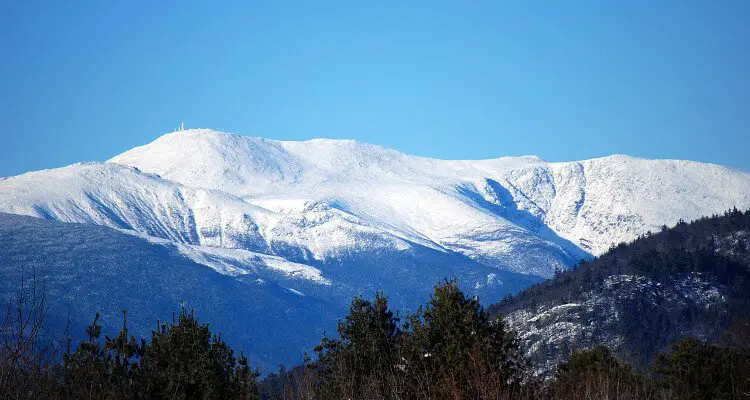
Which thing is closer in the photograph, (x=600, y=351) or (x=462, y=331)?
(x=462, y=331)

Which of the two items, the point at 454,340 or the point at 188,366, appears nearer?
the point at 454,340

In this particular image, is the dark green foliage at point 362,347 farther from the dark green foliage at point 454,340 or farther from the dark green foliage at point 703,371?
the dark green foliage at point 703,371

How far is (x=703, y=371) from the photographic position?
6384 centimetres

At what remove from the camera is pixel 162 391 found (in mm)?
47594

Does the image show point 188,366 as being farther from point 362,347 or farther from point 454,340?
point 454,340

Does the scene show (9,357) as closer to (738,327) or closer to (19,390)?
(19,390)

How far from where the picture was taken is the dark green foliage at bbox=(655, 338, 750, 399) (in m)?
58.8

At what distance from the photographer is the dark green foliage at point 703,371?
58812 mm

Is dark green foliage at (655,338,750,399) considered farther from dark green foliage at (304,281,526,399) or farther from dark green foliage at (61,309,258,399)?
dark green foliage at (61,309,258,399)

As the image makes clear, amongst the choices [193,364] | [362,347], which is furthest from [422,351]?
[193,364]

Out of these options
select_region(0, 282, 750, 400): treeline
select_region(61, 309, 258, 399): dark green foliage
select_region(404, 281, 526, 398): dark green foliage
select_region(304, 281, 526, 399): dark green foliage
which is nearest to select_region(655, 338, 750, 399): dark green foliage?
select_region(0, 282, 750, 400): treeline

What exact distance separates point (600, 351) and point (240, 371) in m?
42.0

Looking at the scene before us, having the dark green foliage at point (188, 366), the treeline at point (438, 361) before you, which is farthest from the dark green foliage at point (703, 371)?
the dark green foliage at point (188, 366)

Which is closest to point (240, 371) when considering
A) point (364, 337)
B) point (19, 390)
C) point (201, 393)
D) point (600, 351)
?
point (201, 393)
